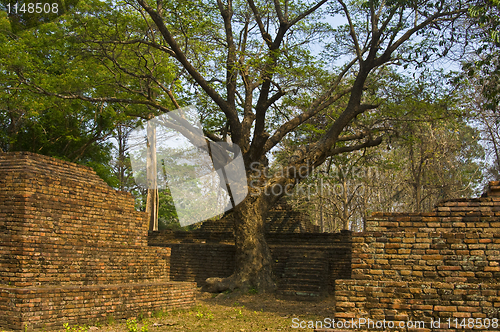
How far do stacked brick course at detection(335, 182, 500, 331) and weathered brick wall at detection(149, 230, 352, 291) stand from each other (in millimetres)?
5846

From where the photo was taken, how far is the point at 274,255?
12141mm

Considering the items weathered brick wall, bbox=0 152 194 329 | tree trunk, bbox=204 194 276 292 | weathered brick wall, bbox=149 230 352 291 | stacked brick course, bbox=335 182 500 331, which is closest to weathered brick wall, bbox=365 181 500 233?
stacked brick course, bbox=335 182 500 331

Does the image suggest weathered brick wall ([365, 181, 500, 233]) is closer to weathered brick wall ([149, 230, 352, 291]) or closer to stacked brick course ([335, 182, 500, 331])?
stacked brick course ([335, 182, 500, 331])

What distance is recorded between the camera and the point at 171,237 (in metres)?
16.1

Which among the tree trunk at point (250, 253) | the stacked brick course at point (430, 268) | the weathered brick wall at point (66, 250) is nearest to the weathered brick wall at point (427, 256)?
the stacked brick course at point (430, 268)

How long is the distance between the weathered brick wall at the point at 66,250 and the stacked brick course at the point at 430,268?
3945mm

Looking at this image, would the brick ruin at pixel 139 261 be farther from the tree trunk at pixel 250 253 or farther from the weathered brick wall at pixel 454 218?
the tree trunk at pixel 250 253

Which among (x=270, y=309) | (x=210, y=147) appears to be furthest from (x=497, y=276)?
(x=210, y=147)

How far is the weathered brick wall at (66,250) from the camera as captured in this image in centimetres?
627

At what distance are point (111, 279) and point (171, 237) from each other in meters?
8.12

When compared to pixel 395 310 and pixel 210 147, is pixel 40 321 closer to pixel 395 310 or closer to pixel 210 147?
pixel 395 310

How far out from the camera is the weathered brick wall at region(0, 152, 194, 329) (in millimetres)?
6273

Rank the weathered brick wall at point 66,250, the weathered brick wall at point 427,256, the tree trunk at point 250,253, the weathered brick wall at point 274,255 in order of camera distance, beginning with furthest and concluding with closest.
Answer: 1. the weathered brick wall at point 274,255
2. the tree trunk at point 250,253
3. the weathered brick wall at point 66,250
4. the weathered brick wall at point 427,256

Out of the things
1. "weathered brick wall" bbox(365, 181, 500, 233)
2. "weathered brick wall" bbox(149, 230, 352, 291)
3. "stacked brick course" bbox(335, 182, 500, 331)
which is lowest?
"weathered brick wall" bbox(149, 230, 352, 291)
